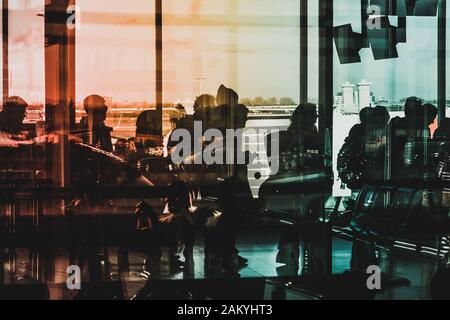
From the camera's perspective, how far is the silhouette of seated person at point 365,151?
3562 mm

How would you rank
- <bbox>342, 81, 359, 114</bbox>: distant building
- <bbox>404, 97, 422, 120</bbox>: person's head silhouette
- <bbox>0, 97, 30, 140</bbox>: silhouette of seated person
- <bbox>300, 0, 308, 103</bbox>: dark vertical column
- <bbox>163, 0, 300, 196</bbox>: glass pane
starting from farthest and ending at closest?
<bbox>404, 97, 422, 120</bbox>: person's head silhouette
<bbox>342, 81, 359, 114</bbox>: distant building
<bbox>300, 0, 308, 103</bbox>: dark vertical column
<bbox>163, 0, 300, 196</bbox>: glass pane
<bbox>0, 97, 30, 140</bbox>: silhouette of seated person

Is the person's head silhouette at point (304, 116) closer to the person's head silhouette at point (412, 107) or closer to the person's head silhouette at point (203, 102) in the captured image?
the person's head silhouette at point (203, 102)

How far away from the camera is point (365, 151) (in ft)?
11.9

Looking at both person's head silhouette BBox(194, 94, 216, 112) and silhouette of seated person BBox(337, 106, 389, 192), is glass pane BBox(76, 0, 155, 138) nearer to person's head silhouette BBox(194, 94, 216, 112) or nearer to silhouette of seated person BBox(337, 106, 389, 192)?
person's head silhouette BBox(194, 94, 216, 112)

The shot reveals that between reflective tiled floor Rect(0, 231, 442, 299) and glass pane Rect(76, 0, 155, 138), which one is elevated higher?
glass pane Rect(76, 0, 155, 138)

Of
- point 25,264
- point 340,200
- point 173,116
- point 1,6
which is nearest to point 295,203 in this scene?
point 340,200

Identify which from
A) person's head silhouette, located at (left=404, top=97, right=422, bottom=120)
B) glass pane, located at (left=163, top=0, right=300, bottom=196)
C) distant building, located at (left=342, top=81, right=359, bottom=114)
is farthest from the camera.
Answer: person's head silhouette, located at (left=404, top=97, right=422, bottom=120)

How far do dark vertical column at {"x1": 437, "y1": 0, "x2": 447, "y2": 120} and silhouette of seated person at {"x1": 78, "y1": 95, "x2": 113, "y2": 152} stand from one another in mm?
1667

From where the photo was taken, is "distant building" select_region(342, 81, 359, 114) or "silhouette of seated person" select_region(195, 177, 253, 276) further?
"distant building" select_region(342, 81, 359, 114)

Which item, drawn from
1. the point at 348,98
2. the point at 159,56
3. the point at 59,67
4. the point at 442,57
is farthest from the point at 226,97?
the point at 442,57

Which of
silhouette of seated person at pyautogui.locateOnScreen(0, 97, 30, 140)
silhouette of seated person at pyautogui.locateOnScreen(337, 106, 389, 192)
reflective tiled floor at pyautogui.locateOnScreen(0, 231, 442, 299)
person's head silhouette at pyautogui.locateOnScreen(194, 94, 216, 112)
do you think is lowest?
Result: reflective tiled floor at pyautogui.locateOnScreen(0, 231, 442, 299)

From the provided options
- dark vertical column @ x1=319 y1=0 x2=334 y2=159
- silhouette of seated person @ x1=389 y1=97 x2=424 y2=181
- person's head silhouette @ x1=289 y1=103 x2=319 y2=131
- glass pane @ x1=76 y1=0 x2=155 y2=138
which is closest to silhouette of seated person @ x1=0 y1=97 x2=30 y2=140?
glass pane @ x1=76 y1=0 x2=155 y2=138

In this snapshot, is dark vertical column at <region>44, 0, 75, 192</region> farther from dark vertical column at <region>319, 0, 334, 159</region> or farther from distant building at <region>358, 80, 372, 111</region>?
distant building at <region>358, 80, 372, 111</region>

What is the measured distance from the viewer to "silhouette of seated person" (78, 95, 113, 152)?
322cm
